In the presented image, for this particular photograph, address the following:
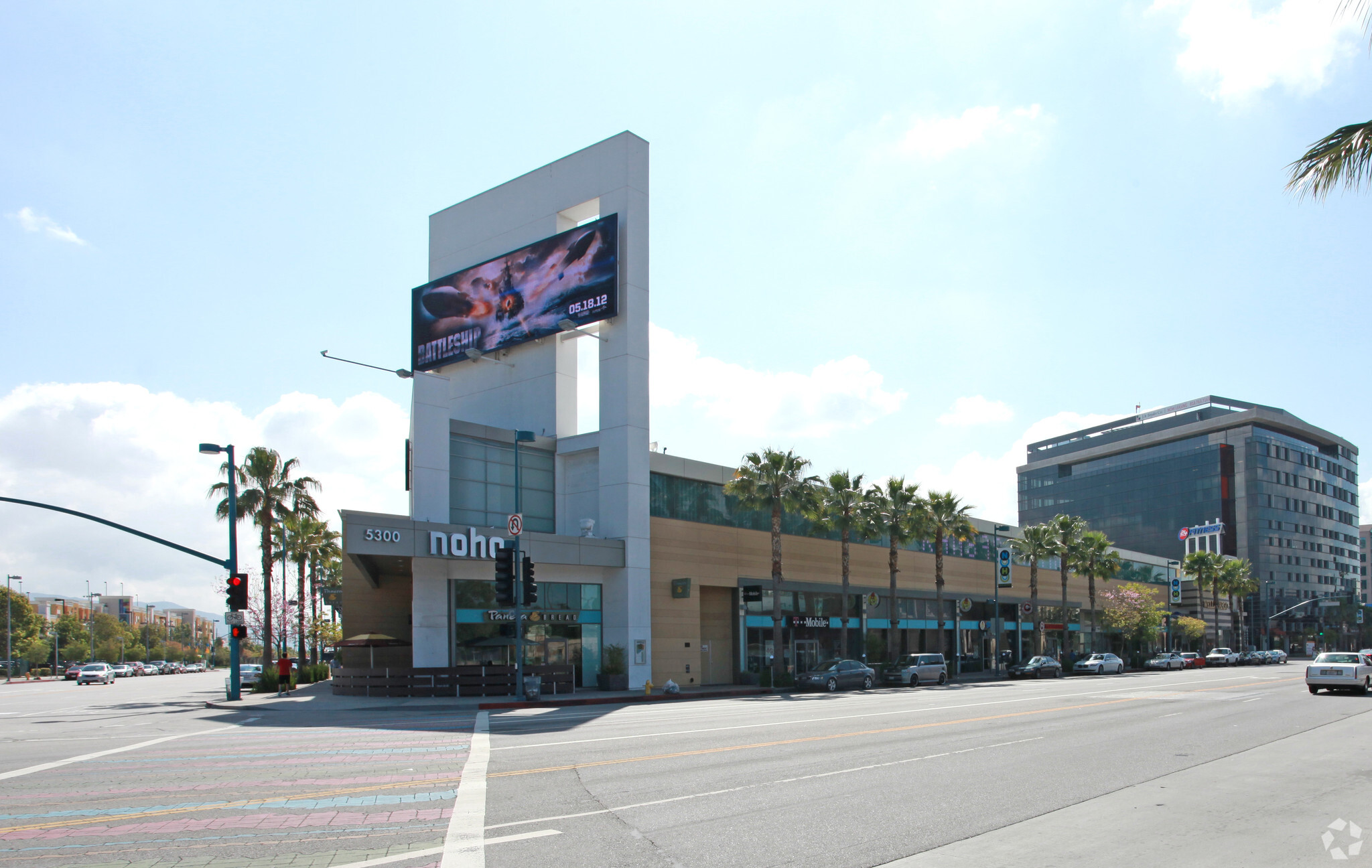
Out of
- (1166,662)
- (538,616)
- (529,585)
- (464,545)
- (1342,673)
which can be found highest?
(464,545)

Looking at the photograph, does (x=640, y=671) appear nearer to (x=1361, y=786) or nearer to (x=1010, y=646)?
(x=1361, y=786)

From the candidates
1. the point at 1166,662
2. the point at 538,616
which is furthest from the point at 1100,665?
the point at 538,616

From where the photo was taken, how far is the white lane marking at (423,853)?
8461 mm

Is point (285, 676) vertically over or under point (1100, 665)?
over

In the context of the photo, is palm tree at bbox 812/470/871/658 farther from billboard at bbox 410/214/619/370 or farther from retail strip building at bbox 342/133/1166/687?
billboard at bbox 410/214/619/370

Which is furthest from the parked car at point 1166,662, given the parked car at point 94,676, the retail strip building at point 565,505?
the parked car at point 94,676

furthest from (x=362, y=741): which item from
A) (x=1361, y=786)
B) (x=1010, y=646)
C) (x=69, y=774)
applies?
(x=1010, y=646)

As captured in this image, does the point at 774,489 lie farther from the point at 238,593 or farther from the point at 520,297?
the point at 238,593

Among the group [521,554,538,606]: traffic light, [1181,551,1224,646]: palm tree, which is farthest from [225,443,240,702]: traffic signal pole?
[1181,551,1224,646]: palm tree

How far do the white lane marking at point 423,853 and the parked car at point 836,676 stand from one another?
34833mm

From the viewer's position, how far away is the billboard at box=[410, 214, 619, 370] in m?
43.7

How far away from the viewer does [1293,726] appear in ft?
72.6

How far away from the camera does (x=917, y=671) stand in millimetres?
49688

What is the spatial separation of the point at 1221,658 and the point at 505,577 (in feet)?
239
